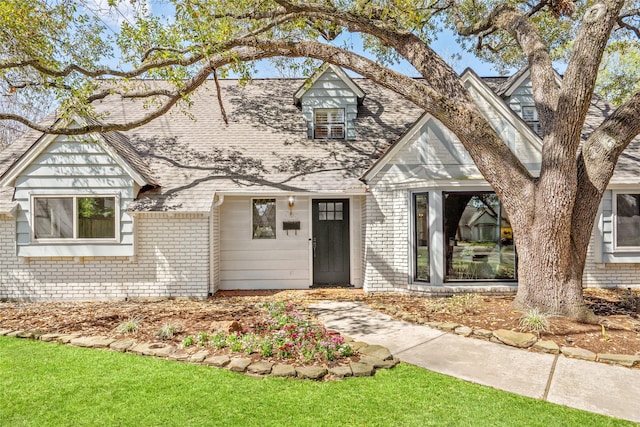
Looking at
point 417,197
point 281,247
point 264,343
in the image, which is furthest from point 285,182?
point 264,343

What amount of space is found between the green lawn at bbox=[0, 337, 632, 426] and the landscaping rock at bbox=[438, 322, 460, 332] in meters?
1.68

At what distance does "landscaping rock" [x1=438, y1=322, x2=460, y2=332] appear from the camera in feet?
19.5

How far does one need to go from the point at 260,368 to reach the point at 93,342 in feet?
8.86

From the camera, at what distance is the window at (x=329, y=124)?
11.4 metres

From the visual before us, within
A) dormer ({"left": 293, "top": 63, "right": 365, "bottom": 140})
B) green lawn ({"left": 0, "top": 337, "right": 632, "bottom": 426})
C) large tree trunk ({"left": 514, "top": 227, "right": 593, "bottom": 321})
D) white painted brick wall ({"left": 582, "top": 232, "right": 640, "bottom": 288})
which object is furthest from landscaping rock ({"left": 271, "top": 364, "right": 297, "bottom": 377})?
white painted brick wall ({"left": 582, "top": 232, "right": 640, "bottom": 288})

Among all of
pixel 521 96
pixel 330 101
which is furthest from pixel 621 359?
pixel 330 101

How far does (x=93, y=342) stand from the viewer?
5.39 m

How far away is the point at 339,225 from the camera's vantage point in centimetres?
1037

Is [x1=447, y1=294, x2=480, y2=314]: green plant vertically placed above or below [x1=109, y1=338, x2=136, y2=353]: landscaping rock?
above

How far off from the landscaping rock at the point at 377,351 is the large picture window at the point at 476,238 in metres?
4.24

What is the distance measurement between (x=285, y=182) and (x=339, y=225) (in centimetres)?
189

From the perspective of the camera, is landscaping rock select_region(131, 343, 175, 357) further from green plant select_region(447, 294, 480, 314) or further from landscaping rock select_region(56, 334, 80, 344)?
green plant select_region(447, 294, 480, 314)

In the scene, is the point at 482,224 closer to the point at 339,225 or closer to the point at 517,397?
the point at 339,225

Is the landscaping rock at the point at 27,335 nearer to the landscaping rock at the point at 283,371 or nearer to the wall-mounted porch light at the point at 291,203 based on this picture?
the landscaping rock at the point at 283,371
